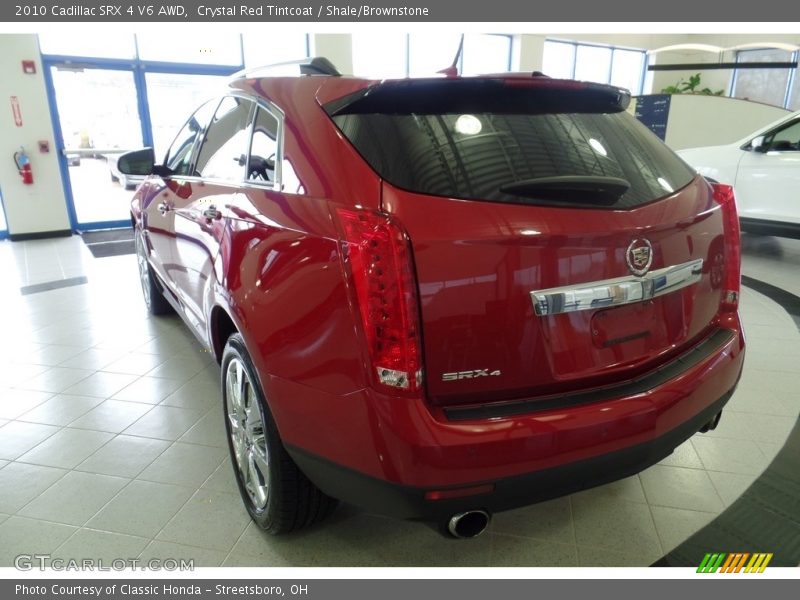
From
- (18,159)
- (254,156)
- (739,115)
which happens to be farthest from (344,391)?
(739,115)

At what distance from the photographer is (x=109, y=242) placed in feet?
23.7

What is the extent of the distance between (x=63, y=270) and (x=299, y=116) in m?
5.26

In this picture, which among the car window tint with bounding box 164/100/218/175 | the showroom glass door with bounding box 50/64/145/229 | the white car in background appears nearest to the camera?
the car window tint with bounding box 164/100/218/175

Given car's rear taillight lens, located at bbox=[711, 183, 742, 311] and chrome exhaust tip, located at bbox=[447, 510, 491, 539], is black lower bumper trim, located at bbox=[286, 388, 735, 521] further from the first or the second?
car's rear taillight lens, located at bbox=[711, 183, 742, 311]

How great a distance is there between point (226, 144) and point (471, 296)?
4.58ft

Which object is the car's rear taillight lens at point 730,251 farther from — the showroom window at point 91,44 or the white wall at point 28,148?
the showroom window at point 91,44

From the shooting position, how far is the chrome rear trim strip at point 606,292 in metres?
1.28

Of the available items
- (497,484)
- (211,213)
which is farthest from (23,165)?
(497,484)

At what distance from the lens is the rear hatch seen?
1234 millimetres

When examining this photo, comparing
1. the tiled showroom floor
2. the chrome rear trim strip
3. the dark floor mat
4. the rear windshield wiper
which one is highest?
the rear windshield wiper

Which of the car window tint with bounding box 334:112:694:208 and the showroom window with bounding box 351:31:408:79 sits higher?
the showroom window with bounding box 351:31:408:79

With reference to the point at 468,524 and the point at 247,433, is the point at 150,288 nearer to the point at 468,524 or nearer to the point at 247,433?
the point at 247,433

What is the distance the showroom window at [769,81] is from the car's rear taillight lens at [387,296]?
15394 mm

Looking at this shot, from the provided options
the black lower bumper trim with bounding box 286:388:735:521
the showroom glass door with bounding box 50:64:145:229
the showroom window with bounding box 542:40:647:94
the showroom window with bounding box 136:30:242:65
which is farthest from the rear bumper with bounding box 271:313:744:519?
the showroom window with bounding box 542:40:647:94
